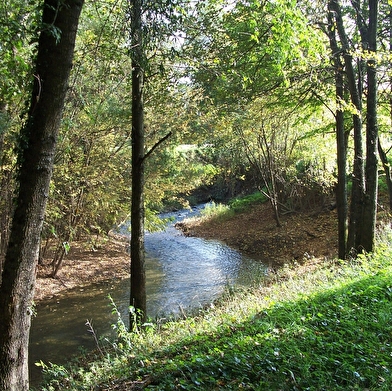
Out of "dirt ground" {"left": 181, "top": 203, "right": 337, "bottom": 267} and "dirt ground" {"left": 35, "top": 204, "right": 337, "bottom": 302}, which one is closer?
"dirt ground" {"left": 35, "top": 204, "right": 337, "bottom": 302}

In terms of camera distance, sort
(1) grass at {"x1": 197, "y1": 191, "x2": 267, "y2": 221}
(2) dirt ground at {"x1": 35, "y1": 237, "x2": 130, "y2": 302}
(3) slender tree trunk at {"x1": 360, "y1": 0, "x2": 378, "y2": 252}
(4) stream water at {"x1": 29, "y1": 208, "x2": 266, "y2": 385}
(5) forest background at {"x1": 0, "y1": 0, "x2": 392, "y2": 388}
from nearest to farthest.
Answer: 1. (5) forest background at {"x1": 0, "y1": 0, "x2": 392, "y2": 388}
2. (4) stream water at {"x1": 29, "y1": 208, "x2": 266, "y2": 385}
3. (3) slender tree trunk at {"x1": 360, "y1": 0, "x2": 378, "y2": 252}
4. (2) dirt ground at {"x1": 35, "y1": 237, "x2": 130, "y2": 302}
5. (1) grass at {"x1": 197, "y1": 191, "x2": 267, "y2": 221}

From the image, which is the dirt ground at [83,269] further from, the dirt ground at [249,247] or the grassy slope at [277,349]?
the grassy slope at [277,349]

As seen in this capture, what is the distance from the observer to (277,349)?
3.64 meters

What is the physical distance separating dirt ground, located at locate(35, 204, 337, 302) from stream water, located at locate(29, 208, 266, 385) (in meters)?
0.74

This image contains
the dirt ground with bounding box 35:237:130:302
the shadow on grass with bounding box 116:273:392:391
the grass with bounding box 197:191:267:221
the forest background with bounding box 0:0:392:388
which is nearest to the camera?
the shadow on grass with bounding box 116:273:392:391

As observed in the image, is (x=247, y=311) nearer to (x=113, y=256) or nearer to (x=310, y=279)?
(x=310, y=279)

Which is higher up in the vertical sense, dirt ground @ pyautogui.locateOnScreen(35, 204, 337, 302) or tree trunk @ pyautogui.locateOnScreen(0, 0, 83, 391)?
tree trunk @ pyautogui.locateOnScreen(0, 0, 83, 391)

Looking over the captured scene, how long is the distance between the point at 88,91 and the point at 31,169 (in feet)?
19.9

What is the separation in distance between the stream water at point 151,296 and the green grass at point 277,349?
178cm

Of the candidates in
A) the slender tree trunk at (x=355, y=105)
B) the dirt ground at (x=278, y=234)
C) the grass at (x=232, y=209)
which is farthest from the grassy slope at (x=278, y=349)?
the grass at (x=232, y=209)

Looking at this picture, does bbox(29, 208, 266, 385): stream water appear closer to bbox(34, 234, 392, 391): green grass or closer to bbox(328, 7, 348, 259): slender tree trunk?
bbox(34, 234, 392, 391): green grass

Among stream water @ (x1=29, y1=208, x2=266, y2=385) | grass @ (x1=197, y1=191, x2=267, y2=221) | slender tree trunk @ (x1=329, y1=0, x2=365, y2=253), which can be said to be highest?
slender tree trunk @ (x1=329, y1=0, x2=365, y2=253)

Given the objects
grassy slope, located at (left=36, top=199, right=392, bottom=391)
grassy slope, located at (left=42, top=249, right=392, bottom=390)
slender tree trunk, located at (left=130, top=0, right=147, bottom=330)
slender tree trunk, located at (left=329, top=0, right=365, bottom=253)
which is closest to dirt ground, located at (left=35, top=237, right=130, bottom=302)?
slender tree trunk, located at (left=130, top=0, right=147, bottom=330)

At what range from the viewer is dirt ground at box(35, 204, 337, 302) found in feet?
39.5
